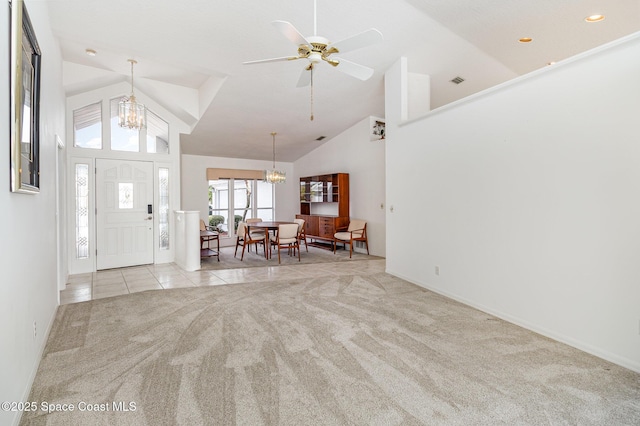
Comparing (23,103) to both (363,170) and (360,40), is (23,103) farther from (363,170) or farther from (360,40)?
(363,170)

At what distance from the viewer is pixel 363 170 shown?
25.1 ft

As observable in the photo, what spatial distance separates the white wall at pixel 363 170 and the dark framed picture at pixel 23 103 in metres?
5.90

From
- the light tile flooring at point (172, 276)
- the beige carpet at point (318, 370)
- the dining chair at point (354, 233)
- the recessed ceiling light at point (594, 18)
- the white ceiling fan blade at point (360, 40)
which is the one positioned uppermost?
the recessed ceiling light at point (594, 18)

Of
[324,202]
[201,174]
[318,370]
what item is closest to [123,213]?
[201,174]

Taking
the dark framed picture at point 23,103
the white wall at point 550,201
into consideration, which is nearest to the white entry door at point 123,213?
Result: the dark framed picture at point 23,103

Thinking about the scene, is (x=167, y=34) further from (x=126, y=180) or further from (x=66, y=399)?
(x=66, y=399)

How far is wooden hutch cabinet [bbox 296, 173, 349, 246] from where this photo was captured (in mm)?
7992

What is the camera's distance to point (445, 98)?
245 inches

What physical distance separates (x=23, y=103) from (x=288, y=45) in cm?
311

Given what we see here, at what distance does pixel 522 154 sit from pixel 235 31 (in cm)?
359

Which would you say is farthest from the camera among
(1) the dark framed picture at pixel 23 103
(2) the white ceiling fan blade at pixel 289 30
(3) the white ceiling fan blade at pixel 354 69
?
(3) the white ceiling fan blade at pixel 354 69

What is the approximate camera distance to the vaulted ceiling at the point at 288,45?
3605 millimetres

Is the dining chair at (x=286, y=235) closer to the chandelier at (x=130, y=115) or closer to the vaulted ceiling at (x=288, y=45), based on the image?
the vaulted ceiling at (x=288, y=45)

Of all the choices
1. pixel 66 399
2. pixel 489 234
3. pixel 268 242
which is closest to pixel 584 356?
pixel 489 234
